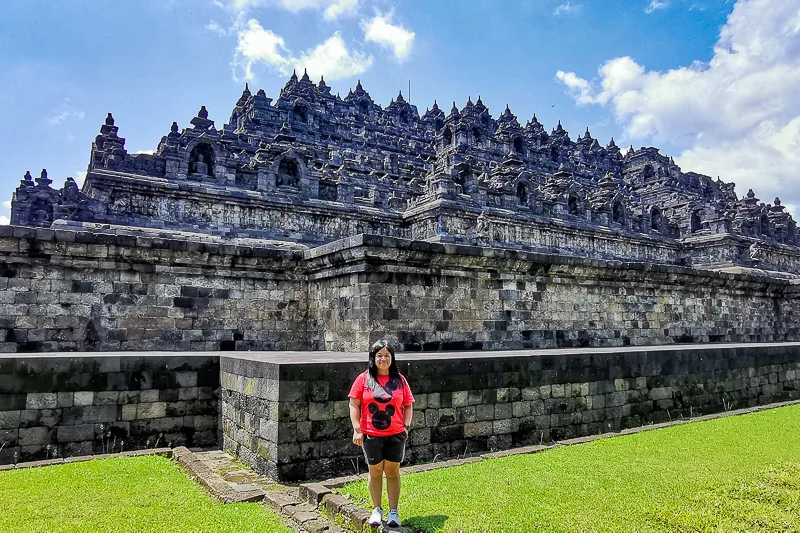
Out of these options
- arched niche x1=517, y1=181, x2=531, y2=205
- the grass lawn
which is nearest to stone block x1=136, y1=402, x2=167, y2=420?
the grass lawn

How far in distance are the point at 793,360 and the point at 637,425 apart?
5837 millimetres

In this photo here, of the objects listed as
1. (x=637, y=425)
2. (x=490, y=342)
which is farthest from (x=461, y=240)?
(x=637, y=425)

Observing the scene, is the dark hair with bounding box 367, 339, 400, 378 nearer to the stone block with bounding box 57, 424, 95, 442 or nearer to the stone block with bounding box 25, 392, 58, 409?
the stone block with bounding box 57, 424, 95, 442

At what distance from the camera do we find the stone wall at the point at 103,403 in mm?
6031

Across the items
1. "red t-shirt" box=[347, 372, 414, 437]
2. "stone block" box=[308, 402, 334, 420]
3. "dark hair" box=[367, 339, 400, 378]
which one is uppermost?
"dark hair" box=[367, 339, 400, 378]

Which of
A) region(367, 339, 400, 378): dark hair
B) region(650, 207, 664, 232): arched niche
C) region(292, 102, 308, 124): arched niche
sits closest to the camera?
region(367, 339, 400, 378): dark hair

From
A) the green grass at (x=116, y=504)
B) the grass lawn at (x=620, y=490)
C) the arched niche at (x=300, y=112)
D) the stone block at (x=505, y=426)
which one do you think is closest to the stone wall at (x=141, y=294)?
the green grass at (x=116, y=504)

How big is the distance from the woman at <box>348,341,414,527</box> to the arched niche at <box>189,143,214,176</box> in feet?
51.4

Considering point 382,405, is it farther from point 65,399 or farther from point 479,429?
point 65,399

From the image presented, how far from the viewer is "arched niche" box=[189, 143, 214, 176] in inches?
716

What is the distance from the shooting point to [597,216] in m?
26.9

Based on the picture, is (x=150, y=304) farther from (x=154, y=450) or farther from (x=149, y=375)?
(x=154, y=450)

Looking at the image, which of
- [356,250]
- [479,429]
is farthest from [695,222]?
[479,429]

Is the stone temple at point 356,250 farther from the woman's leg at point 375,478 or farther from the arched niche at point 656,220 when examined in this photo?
the woman's leg at point 375,478
